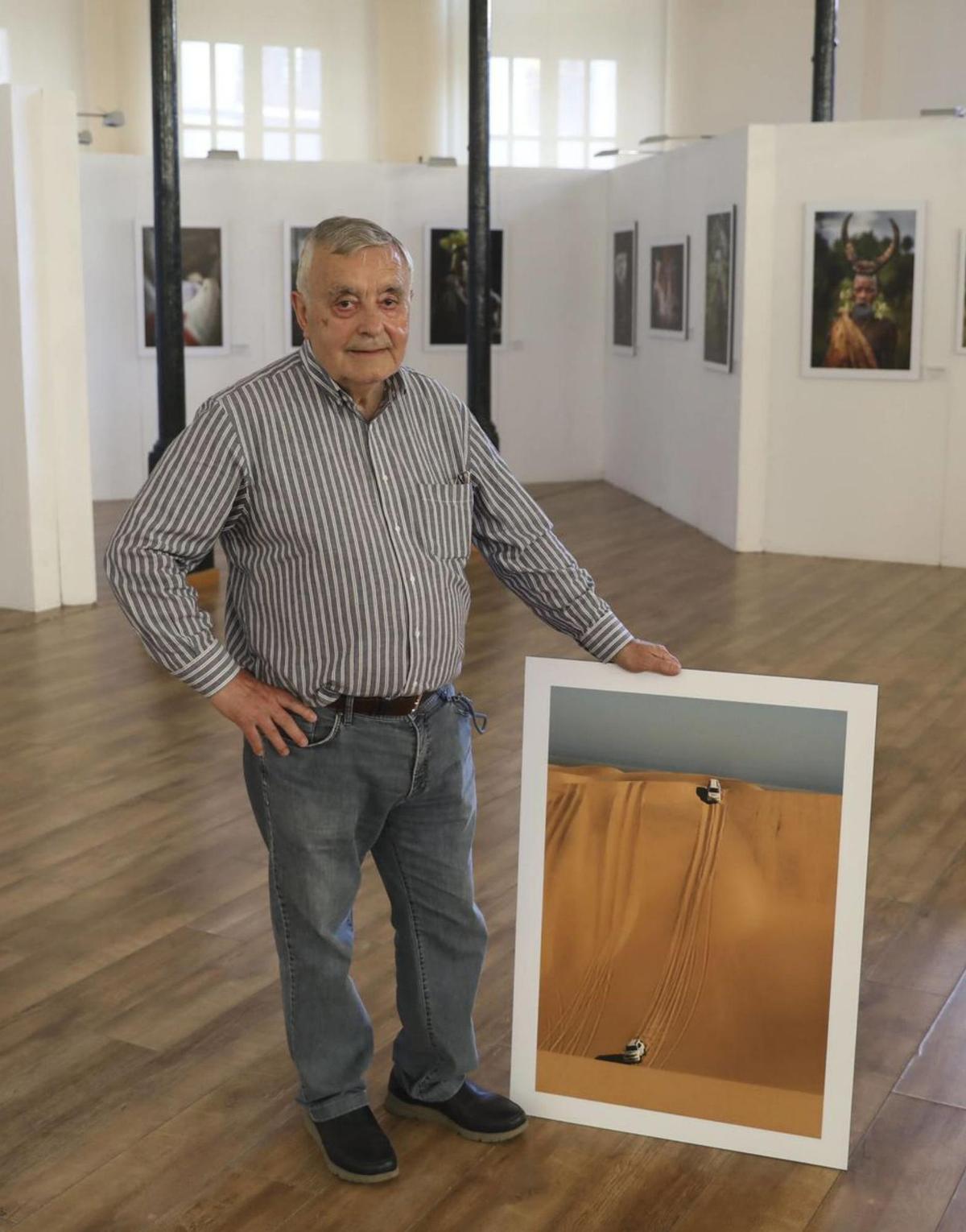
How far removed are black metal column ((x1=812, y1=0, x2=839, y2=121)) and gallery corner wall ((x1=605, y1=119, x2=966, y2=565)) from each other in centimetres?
110

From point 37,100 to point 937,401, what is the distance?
759 cm

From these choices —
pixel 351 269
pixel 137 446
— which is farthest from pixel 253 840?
pixel 137 446

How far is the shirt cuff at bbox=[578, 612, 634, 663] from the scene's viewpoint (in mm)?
4094

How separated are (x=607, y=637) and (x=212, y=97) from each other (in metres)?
19.5

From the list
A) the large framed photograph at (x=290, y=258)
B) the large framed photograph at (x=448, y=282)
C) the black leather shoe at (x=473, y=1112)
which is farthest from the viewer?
the large framed photograph at (x=448, y=282)

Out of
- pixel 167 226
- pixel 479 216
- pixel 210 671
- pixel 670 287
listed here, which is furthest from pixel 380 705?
pixel 670 287

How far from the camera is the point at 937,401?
13484 mm

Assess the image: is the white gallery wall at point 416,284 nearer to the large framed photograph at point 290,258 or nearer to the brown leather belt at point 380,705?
the large framed photograph at point 290,258

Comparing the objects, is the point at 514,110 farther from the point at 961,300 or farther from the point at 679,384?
the point at 961,300

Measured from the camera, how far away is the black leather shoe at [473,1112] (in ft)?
13.9

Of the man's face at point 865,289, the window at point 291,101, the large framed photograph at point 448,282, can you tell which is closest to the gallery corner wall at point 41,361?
the man's face at point 865,289

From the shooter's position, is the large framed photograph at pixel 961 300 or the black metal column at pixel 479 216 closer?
the large framed photograph at pixel 961 300

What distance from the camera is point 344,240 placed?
3.59 metres

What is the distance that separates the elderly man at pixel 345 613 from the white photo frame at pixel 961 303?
10.1 m
